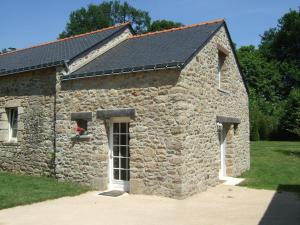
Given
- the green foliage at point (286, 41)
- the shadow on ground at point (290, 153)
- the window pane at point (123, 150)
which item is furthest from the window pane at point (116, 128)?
the green foliage at point (286, 41)

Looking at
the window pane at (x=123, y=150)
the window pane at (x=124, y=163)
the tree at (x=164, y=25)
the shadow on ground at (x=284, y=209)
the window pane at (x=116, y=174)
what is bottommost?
the shadow on ground at (x=284, y=209)

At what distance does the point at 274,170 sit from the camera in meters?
14.4

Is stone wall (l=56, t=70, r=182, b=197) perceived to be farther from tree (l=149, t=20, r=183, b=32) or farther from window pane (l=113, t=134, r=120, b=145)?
tree (l=149, t=20, r=183, b=32)

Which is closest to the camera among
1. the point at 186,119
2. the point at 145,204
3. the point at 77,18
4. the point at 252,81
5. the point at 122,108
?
the point at 145,204

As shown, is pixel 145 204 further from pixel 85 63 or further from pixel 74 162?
pixel 85 63

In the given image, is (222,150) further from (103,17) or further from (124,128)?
(103,17)

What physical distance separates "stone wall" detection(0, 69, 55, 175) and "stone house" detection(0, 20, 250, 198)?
0.03 meters

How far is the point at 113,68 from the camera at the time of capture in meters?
10.5

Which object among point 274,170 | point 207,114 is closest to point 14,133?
point 207,114

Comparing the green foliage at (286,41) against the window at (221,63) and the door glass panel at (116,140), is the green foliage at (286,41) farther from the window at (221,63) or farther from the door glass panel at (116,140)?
the door glass panel at (116,140)

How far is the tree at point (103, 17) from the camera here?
149ft

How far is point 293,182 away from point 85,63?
7.58 m

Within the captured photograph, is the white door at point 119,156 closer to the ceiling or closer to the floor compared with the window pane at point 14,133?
closer to the floor

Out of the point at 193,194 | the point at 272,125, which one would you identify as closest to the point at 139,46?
the point at 193,194
